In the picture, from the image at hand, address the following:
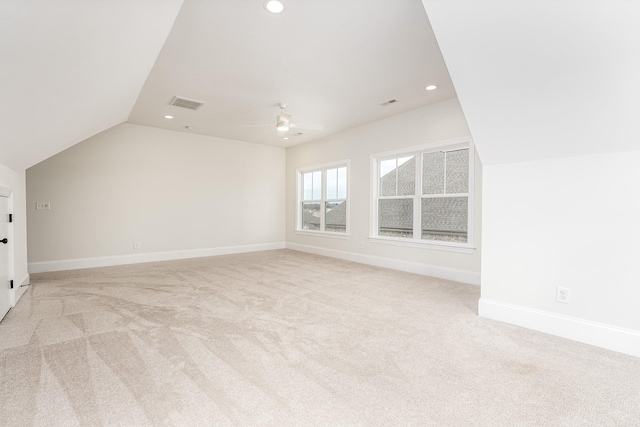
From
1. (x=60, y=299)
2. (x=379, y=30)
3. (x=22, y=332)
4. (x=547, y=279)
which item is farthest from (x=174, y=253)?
(x=547, y=279)

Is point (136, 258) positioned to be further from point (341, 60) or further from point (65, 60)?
point (341, 60)

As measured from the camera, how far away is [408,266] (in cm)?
500

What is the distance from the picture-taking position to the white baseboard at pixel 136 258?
194 inches

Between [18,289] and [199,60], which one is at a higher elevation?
[199,60]

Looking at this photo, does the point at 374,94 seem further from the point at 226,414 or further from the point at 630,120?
the point at 226,414

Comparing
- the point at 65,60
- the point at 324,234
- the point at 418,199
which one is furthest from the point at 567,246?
the point at 324,234

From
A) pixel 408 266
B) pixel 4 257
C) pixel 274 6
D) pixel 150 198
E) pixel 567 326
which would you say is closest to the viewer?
pixel 274 6

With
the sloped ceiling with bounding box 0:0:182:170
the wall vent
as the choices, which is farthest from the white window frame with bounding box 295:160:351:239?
the sloped ceiling with bounding box 0:0:182:170

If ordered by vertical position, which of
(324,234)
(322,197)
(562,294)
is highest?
(322,197)

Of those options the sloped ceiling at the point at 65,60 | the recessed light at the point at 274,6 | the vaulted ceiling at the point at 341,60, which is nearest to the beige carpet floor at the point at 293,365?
the vaulted ceiling at the point at 341,60

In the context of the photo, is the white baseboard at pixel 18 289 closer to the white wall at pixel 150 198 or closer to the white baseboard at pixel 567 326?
the white wall at pixel 150 198

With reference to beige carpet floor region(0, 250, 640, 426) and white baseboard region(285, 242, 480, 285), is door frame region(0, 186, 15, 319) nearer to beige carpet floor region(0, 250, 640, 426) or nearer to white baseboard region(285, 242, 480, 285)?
beige carpet floor region(0, 250, 640, 426)

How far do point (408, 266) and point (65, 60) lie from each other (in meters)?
4.80

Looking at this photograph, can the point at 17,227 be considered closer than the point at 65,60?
No
